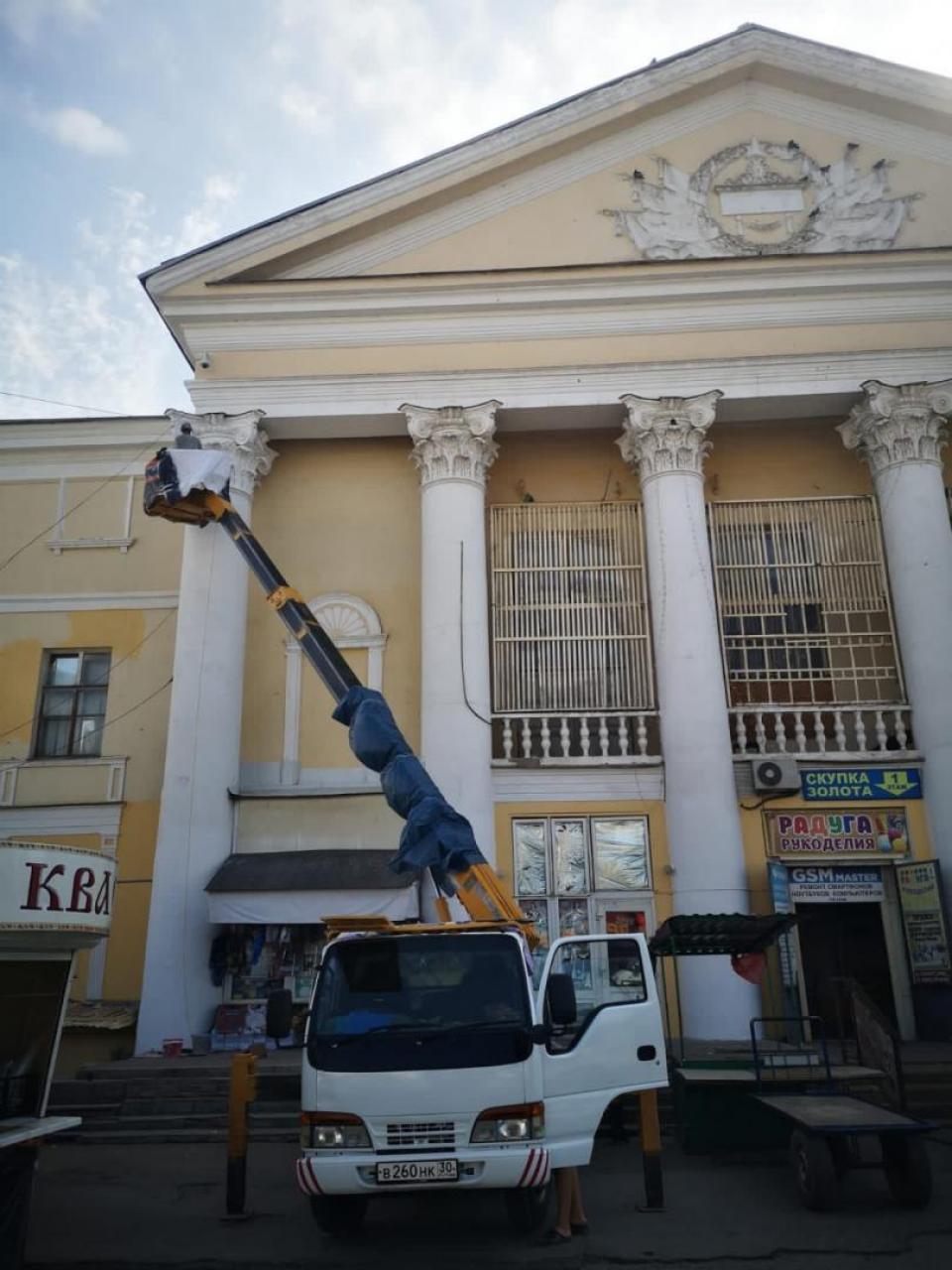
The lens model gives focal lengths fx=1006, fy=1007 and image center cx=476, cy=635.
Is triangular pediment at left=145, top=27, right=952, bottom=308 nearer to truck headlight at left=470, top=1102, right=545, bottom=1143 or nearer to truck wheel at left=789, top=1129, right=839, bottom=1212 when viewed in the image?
truck wheel at left=789, top=1129, right=839, bottom=1212

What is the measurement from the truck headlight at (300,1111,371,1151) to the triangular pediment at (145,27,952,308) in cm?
1276

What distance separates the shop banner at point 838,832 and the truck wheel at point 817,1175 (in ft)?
22.4

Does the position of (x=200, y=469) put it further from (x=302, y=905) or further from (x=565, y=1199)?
(x=565, y=1199)

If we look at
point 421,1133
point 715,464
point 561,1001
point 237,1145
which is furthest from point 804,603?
point 237,1145

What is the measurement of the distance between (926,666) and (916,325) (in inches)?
215

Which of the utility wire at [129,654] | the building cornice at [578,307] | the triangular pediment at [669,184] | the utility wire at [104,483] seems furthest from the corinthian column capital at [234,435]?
the utility wire at [129,654]

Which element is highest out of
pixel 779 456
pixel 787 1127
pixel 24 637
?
pixel 779 456

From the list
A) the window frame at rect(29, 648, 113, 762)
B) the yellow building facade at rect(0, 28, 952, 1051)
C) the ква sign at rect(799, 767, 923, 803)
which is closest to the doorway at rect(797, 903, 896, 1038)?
the yellow building facade at rect(0, 28, 952, 1051)

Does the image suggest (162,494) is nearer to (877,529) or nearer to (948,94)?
(877,529)

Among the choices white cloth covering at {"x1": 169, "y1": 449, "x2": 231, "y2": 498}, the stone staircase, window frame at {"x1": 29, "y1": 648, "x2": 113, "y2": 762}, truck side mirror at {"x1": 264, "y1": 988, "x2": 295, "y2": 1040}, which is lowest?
the stone staircase

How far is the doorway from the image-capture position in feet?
46.3

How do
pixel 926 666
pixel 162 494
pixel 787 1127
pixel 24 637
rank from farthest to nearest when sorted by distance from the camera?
pixel 24 637 < pixel 926 666 < pixel 162 494 < pixel 787 1127

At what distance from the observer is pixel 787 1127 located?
898 centimetres

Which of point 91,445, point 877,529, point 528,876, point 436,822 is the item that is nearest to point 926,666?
point 877,529
